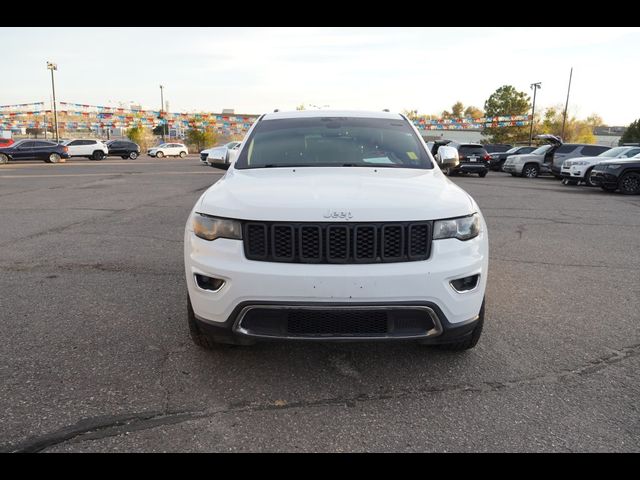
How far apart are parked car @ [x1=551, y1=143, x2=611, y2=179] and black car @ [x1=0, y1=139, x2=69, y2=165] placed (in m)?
29.5

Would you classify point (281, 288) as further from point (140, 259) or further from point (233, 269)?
point (140, 259)

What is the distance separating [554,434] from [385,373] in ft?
3.31

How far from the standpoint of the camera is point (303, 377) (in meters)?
3.02

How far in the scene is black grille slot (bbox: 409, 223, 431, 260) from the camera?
2.72 metres

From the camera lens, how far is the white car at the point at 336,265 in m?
2.61

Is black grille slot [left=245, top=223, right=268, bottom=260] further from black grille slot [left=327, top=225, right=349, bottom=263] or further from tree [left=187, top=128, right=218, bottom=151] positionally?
tree [left=187, top=128, right=218, bottom=151]

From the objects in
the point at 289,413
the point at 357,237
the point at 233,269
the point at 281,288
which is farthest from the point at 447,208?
the point at 289,413

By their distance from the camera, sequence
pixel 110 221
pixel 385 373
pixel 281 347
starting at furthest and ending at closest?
1. pixel 110 221
2. pixel 281 347
3. pixel 385 373

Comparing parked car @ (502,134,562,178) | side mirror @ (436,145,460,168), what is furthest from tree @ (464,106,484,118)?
side mirror @ (436,145,460,168)

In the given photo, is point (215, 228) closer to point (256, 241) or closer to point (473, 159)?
point (256, 241)

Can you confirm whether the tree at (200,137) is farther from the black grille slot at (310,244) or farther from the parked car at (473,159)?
the black grille slot at (310,244)

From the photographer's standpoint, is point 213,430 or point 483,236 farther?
point 483,236

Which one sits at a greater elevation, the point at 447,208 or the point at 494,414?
the point at 447,208

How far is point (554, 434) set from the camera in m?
2.44
